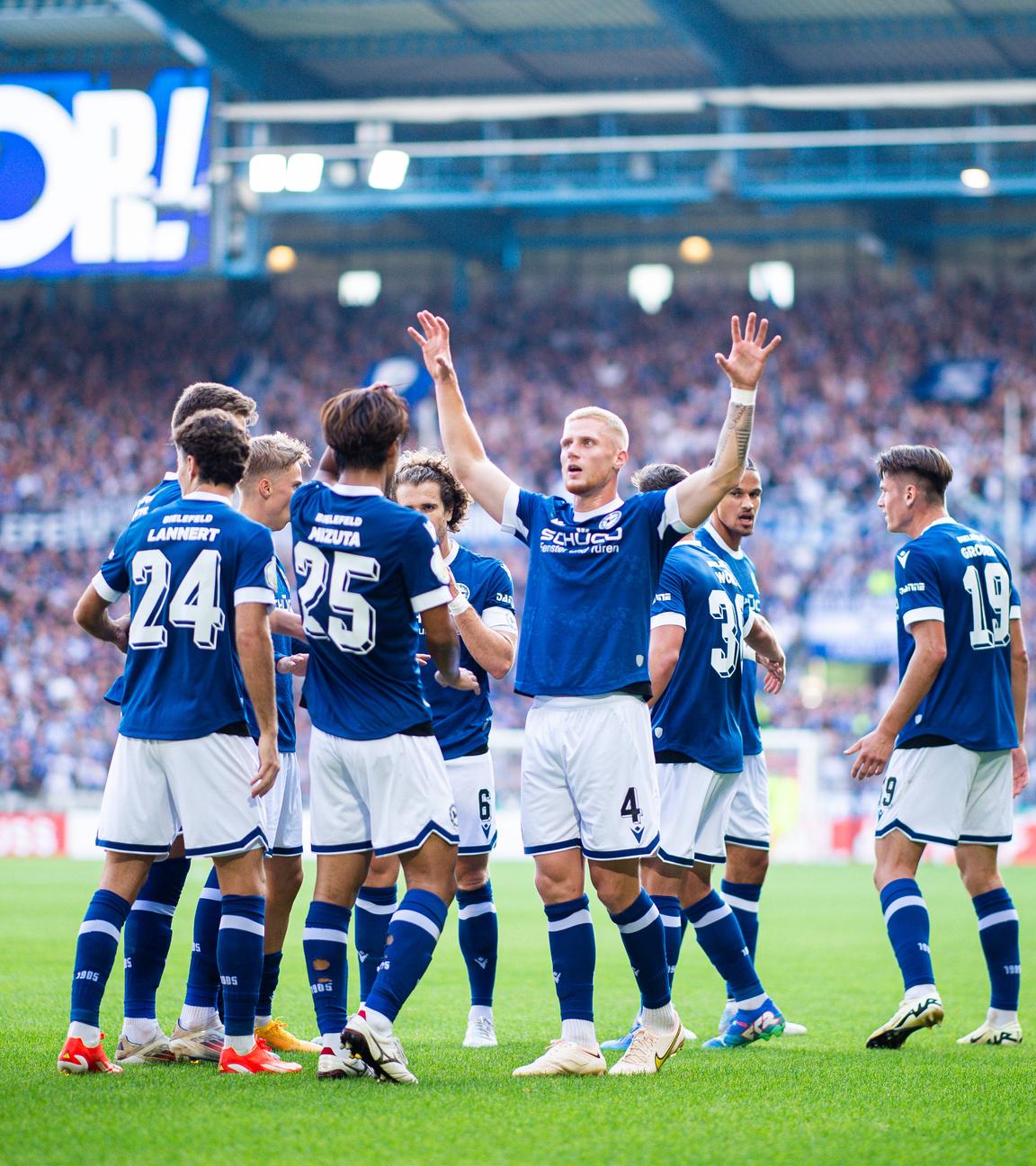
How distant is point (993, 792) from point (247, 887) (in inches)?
134

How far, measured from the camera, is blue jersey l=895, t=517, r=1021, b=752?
23.3 feet

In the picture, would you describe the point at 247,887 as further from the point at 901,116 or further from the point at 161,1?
the point at 901,116

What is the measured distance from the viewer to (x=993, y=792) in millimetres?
7211

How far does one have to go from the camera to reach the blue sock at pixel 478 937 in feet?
23.5

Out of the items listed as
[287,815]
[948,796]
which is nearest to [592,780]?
[287,815]

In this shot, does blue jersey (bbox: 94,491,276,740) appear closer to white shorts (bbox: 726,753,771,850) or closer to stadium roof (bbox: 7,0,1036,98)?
white shorts (bbox: 726,753,771,850)

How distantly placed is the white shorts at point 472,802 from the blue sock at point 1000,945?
2.23 metres

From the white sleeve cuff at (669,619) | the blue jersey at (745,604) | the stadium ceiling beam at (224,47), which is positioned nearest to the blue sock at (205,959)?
the white sleeve cuff at (669,619)

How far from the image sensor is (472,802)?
699 centimetres

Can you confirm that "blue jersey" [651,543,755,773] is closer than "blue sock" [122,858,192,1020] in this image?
No

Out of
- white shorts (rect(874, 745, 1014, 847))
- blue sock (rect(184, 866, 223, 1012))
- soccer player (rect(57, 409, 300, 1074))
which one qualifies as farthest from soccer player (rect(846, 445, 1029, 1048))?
blue sock (rect(184, 866, 223, 1012))

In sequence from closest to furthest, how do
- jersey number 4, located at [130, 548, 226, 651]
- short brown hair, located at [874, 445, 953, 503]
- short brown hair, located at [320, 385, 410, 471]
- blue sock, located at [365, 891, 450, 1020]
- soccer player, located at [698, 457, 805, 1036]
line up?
blue sock, located at [365, 891, 450, 1020] < short brown hair, located at [320, 385, 410, 471] < jersey number 4, located at [130, 548, 226, 651] < short brown hair, located at [874, 445, 953, 503] < soccer player, located at [698, 457, 805, 1036]

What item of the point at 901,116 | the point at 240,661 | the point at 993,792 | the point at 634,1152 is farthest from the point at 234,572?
the point at 901,116

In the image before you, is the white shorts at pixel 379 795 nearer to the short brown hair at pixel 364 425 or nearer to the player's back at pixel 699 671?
the short brown hair at pixel 364 425
